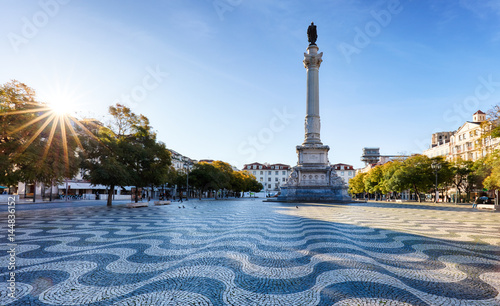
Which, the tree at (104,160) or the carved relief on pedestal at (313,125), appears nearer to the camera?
the tree at (104,160)

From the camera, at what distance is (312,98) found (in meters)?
37.3

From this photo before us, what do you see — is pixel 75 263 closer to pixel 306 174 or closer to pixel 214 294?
pixel 214 294

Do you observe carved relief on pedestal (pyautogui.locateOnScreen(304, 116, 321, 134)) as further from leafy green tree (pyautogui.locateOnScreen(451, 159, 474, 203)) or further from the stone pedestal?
leafy green tree (pyautogui.locateOnScreen(451, 159, 474, 203))

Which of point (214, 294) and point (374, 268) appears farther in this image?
point (374, 268)

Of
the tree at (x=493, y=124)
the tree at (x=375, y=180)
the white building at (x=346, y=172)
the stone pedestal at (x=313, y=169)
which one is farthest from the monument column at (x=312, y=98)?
the white building at (x=346, y=172)

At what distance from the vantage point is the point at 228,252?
6.42 meters

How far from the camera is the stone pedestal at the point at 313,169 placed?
33438mm

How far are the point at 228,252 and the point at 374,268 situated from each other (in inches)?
123

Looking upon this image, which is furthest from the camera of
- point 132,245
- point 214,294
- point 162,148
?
point 162,148

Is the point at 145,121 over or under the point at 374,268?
over

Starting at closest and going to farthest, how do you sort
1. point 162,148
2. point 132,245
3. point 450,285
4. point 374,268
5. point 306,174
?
point 450,285, point 374,268, point 132,245, point 162,148, point 306,174

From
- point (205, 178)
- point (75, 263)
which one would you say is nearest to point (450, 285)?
point (75, 263)

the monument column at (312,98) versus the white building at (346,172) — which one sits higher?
the monument column at (312,98)

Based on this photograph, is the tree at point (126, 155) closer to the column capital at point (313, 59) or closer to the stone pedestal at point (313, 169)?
the stone pedestal at point (313, 169)
